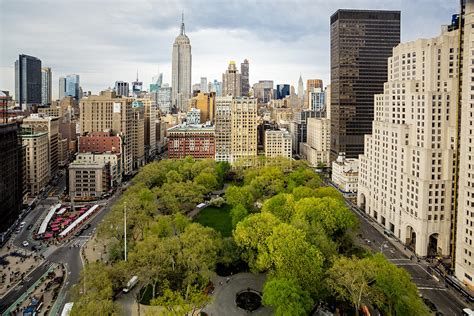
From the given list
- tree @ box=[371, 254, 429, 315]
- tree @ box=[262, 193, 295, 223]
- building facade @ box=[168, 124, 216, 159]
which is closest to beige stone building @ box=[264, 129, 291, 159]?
building facade @ box=[168, 124, 216, 159]

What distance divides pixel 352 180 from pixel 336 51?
60.8 m

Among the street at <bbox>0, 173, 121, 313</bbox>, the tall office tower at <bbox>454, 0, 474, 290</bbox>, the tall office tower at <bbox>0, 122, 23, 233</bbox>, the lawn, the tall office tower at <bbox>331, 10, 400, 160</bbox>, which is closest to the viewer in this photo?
the street at <bbox>0, 173, 121, 313</bbox>

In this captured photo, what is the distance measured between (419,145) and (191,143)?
106223mm

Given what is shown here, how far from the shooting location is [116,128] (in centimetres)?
15025

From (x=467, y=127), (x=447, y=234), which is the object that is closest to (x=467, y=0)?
(x=467, y=127)

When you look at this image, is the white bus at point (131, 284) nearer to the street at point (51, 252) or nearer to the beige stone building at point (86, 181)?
the street at point (51, 252)

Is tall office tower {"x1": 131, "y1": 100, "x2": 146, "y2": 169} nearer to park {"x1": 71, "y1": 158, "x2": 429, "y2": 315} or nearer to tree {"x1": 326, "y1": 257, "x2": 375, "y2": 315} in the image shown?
park {"x1": 71, "y1": 158, "x2": 429, "y2": 315}

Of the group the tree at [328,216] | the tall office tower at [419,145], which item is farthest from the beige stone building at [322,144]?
the tree at [328,216]

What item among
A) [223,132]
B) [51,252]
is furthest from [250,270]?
[223,132]

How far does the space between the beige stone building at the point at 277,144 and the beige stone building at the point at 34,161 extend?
84.5m

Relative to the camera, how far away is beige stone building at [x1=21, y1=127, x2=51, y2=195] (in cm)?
11600

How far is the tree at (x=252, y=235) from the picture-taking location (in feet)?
195

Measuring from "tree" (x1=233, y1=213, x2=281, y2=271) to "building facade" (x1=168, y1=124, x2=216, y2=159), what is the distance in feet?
355

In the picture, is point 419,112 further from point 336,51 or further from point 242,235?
point 336,51
